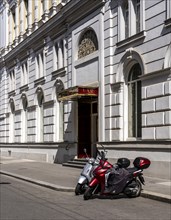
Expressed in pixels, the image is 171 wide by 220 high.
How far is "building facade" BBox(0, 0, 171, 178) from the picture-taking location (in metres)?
17.5

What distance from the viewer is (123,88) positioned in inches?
800

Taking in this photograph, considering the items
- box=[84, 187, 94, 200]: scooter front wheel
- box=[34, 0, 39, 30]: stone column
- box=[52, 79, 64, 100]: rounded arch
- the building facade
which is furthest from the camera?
box=[34, 0, 39, 30]: stone column

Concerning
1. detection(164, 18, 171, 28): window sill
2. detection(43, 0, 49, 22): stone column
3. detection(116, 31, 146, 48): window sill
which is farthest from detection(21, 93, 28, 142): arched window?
detection(164, 18, 171, 28): window sill

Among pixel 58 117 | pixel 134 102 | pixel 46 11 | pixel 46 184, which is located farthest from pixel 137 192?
pixel 46 11

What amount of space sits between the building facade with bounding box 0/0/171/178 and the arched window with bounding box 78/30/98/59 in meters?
0.05

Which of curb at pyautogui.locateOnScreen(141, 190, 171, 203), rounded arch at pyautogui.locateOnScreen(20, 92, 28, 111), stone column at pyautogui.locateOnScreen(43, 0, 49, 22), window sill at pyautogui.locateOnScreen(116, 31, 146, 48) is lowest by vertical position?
curb at pyautogui.locateOnScreen(141, 190, 171, 203)

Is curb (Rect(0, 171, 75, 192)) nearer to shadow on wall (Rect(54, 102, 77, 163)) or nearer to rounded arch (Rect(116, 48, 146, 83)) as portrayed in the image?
shadow on wall (Rect(54, 102, 77, 163))

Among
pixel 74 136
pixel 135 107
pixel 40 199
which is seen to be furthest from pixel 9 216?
pixel 74 136

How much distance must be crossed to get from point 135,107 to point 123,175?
697 centimetres

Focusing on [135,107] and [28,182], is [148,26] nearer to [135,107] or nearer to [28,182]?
[135,107]

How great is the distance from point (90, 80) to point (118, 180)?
11.3m

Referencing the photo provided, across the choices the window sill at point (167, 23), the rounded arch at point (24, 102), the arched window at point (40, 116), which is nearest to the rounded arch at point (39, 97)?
the arched window at point (40, 116)

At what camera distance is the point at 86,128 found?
1019 inches

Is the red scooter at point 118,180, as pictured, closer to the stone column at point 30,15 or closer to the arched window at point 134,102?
the arched window at point 134,102
